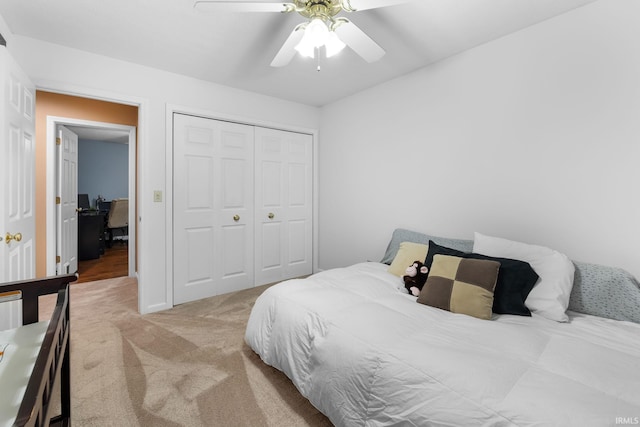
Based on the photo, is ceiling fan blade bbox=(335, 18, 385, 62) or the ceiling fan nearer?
the ceiling fan

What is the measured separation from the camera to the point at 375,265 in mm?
2543

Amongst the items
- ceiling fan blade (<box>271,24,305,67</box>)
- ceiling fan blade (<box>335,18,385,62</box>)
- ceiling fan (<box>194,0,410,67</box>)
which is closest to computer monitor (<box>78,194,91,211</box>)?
ceiling fan blade (<box>271,24,305,67</box>)

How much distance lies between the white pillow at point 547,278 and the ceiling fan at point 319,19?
5.01 feet

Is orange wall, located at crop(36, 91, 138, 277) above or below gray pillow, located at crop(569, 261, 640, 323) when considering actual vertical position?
above

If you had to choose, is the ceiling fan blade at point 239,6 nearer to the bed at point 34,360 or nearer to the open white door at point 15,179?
the open white door at point 15,179

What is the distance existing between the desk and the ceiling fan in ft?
15.8

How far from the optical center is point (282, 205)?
367 cm

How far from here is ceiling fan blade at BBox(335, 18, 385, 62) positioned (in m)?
1.57

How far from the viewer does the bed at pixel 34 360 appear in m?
0.59

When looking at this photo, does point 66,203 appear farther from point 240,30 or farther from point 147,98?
point 240,30

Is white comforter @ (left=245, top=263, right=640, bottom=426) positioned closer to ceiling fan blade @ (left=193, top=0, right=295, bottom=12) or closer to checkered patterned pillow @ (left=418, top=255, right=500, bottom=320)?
checkered patterned pillow @ (left=418, top=255, right=500, bottom=320)

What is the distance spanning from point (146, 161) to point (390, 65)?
2380mm

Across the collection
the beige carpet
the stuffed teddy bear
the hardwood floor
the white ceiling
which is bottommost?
the beige carpet

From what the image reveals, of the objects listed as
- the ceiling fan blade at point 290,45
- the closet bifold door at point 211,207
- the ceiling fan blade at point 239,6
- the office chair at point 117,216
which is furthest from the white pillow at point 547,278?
the office chair at point 117,216
